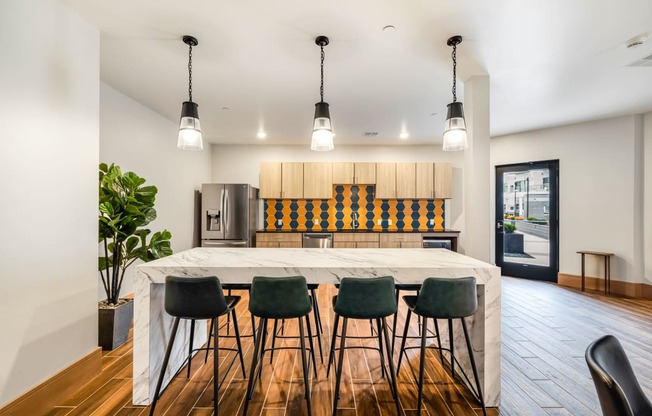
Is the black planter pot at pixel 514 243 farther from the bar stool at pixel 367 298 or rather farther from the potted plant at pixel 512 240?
the bar stool at pixel 367 298

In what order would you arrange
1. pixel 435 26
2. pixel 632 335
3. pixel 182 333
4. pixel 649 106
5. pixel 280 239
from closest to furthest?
pixel 435 26
pixel 182 333
pixel 632 335
pixel 649 106
pixel 280 239

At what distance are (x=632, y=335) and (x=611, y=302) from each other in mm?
1346

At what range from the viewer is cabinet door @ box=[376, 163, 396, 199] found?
19.5 feet

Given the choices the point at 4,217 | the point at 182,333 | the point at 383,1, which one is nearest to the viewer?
the point at 4,217

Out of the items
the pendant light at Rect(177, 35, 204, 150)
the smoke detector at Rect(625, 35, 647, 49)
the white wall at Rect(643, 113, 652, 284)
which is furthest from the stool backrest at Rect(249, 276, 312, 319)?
the white wall at Rect(643, 113, 652, 284)

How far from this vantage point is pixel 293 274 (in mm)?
2057

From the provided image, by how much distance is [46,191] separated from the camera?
191 centimetres

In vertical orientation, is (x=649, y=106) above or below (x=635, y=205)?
above

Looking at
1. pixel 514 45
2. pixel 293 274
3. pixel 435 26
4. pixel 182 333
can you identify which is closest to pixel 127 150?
pixel 182 333

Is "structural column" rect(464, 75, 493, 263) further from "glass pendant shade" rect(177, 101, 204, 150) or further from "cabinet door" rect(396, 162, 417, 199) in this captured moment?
"cabinet door" rect(396, 162, 417, 199)

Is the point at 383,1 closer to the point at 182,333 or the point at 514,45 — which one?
the point at 514,45

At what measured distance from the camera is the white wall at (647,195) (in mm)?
4312

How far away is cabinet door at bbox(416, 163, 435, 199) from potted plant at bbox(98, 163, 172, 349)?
4732 mm

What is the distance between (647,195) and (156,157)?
7.53 metres
